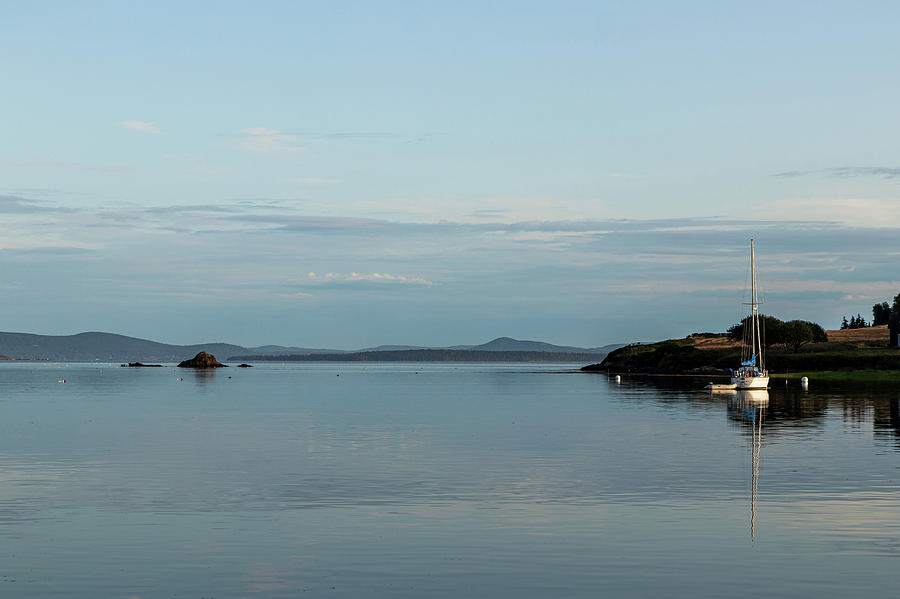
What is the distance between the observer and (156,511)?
3431 cm

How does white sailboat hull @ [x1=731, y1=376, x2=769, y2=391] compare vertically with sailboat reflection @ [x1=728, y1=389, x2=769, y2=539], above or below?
above

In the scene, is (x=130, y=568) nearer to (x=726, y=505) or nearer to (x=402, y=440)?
(x=726, y=505)

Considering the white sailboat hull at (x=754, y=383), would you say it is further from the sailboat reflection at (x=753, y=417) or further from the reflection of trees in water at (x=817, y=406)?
the reflection of trees in water at (x=817, y=406)

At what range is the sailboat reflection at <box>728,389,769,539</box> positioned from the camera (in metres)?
37.8

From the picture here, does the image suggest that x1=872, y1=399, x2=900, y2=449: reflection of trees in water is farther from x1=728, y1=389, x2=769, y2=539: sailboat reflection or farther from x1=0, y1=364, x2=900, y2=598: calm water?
x1=728, y1=389, x2=769, y2=539: sailboat reflection

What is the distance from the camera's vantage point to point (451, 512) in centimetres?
3397

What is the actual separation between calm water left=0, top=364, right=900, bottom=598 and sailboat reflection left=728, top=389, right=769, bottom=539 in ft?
0.97

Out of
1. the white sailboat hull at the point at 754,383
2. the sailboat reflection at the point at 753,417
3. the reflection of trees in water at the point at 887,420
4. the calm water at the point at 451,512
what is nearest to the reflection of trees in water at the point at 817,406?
the reflection of trees in water at the point at 887,420

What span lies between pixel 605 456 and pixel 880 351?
161 m

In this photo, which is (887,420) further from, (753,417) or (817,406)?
(817,406)

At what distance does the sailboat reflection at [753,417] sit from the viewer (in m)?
37.8

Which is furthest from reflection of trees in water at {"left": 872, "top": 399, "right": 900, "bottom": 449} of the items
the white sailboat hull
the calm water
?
the white sailboat hull

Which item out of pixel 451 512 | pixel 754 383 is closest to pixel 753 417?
pixel 754 383

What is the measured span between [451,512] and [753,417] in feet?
188
